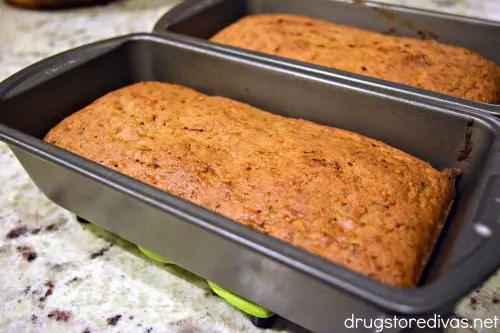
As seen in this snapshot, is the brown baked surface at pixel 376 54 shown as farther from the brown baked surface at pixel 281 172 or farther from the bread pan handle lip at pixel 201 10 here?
the brown baked surface at pixel 281 172

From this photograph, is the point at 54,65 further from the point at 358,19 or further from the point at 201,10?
the point at 358,19

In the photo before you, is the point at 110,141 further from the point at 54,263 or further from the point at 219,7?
the point at 219,7

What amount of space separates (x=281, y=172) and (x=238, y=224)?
0.29 metres

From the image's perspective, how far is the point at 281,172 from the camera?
3.55 ft

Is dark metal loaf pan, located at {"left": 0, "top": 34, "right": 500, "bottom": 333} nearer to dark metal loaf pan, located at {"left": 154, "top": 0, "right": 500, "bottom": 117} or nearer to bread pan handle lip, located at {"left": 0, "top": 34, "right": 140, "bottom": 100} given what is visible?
bread pan handle lip, located at {"left": 0, "top": 34, "right": 140, "bottom": 100}

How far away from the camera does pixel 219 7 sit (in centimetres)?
190

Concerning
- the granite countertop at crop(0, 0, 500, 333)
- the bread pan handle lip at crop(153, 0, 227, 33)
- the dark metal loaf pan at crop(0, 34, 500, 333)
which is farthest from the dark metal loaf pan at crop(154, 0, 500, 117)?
the granite countertop at crop(0, 0, 500, 333)

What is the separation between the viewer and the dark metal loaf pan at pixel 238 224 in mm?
743

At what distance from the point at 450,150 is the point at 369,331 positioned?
545mm

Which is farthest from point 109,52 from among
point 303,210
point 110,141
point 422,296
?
point 422,296

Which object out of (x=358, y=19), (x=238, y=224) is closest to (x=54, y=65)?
(x=238, y=224)

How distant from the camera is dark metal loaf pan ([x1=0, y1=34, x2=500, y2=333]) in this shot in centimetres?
74

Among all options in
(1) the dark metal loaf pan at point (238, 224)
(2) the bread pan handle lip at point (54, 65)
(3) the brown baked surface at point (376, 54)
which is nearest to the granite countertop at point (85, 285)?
(1) the dark metal loaf pan at point (238, 224)

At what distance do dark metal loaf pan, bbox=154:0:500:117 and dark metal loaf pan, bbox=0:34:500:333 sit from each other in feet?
0.79
